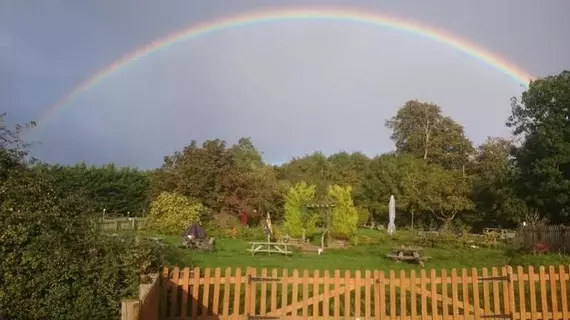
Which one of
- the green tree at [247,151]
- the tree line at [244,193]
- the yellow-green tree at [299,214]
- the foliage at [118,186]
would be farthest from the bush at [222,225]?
the green tree at [247,151]

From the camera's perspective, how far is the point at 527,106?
105 ft

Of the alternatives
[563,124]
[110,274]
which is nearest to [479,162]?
[563,124]

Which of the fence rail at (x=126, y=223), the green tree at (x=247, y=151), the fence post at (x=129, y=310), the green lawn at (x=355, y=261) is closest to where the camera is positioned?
the fence post at (x=129, y=310)

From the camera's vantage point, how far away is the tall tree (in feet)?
198

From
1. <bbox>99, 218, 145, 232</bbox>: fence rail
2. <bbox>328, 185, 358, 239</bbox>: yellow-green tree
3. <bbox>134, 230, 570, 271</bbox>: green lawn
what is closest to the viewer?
<bbox>134, 230, 570, 271</bbox>: green lawn

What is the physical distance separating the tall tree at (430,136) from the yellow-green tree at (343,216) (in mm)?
34837

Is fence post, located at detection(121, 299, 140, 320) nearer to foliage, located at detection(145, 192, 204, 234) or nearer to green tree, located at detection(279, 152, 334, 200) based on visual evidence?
foliage, located at detection(145, 192, 204, 234)

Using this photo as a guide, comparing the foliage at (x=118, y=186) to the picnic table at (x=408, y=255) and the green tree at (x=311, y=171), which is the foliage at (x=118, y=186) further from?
the picnic table at (x=408, y=255)

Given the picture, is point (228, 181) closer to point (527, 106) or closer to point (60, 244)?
point (527, 106)

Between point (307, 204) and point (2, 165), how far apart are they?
22.3 metres

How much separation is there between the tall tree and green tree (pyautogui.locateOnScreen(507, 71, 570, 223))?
26.7m

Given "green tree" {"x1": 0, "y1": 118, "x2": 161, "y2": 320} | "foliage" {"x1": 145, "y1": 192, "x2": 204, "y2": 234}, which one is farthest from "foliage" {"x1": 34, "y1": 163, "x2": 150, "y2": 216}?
"green tree" {"x1": 0, "y1": 118, "x2": 161, "y2": 320}

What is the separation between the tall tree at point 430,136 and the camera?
6028 cm

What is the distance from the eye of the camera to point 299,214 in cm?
2973
